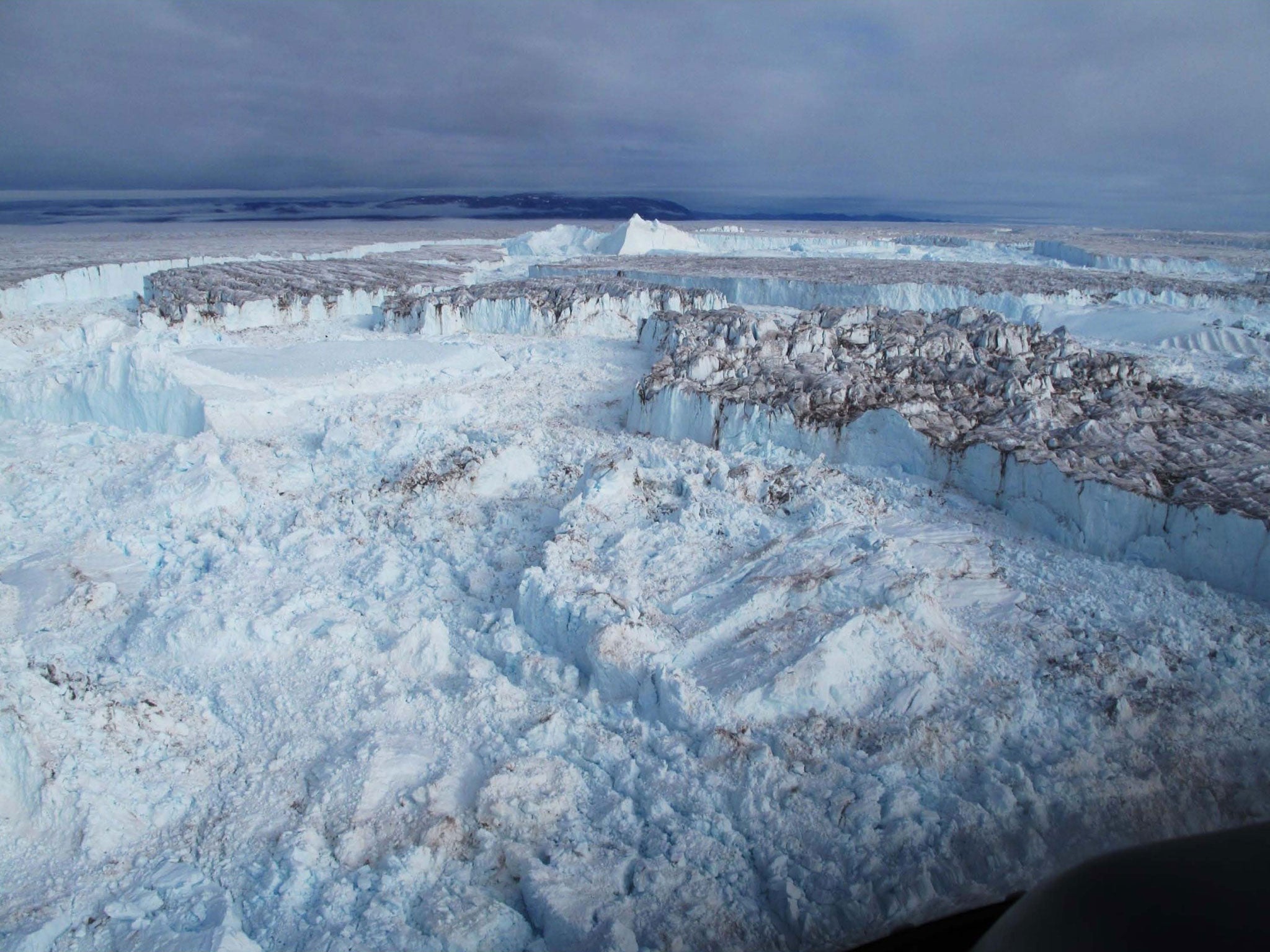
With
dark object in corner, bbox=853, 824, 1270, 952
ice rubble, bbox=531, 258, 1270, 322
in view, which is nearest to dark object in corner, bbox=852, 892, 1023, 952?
dark object in corner, bbox=853, 824, 1270, 952

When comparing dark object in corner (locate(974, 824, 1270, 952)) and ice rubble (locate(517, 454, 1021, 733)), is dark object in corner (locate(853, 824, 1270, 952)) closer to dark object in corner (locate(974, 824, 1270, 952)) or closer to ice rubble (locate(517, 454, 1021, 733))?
dark object in corner (locate(974, 824, 1270, 952))

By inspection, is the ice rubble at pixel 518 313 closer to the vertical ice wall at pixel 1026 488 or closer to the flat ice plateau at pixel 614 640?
the flat ice plateau at pixel 614 640

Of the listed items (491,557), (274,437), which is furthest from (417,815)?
(274,437)

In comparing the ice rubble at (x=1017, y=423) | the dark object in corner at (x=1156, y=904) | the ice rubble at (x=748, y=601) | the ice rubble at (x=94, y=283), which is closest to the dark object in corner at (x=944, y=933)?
the dark object in corner at (x=1156, y=904)

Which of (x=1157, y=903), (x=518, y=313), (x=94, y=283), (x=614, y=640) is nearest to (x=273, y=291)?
(x=94, y=283)

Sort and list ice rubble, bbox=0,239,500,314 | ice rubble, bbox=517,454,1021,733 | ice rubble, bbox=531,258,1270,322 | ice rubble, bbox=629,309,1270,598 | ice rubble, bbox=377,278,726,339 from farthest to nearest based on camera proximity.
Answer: ice rubble, bbox=531,258,1270,322
ice rubble, bbox=0,239,500,314
ice rubble, bbox=377,278,726,339
ice rubble, bbox=629,309,1270,598
ice rubble, bbox=517,454,1021,733

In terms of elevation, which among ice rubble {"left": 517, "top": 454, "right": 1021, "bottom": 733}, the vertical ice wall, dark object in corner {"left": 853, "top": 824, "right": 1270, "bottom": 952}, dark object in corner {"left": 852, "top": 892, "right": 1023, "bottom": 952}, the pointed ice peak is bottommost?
dark object in corner {"left": 852, "top": 892, "right": 1023, "bottom": 952}
